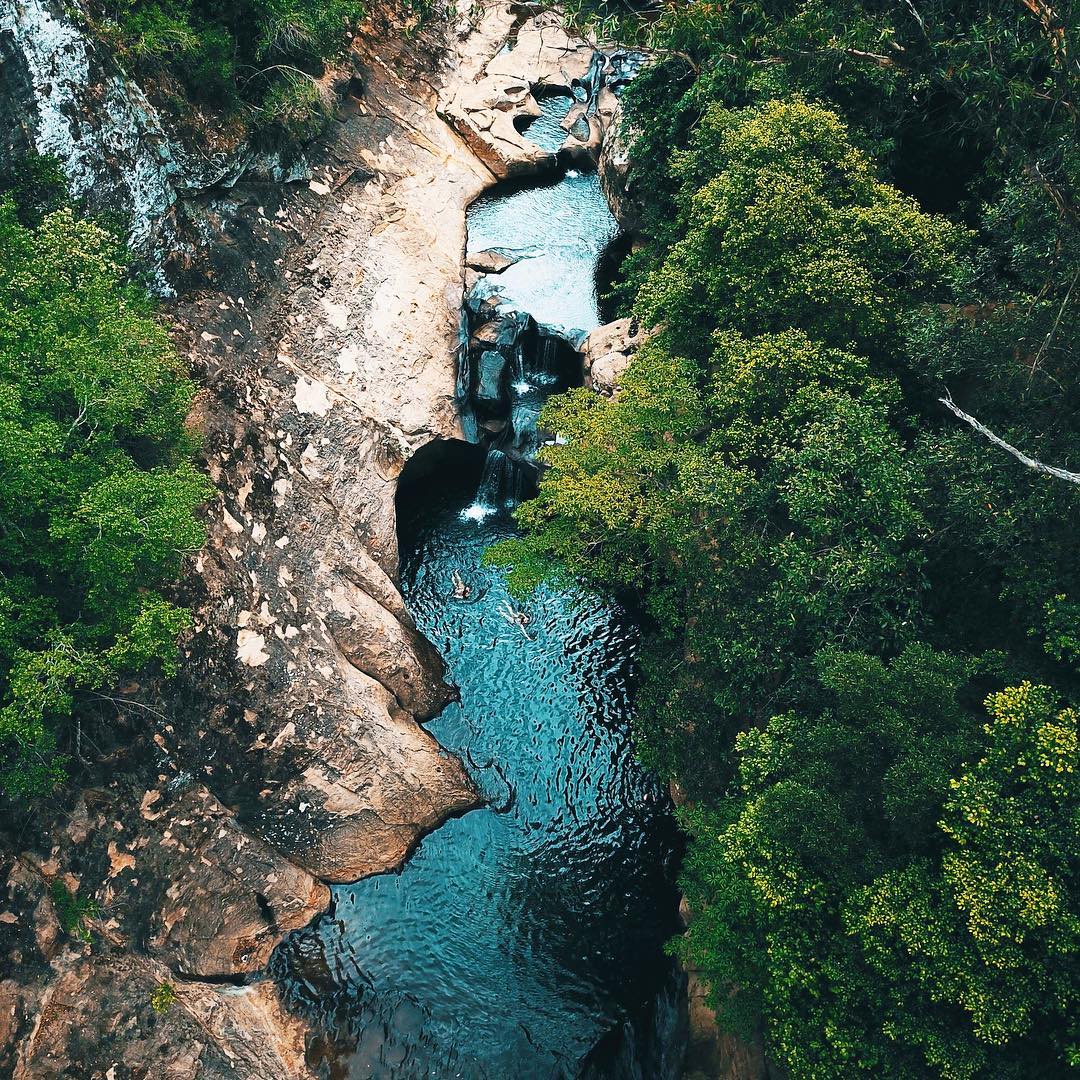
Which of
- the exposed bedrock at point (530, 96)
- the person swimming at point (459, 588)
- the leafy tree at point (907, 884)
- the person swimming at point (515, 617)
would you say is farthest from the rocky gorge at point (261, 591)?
the leafy tree at point (907, 884)

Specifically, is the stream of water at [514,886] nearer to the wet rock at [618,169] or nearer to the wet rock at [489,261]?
the wet rock at [489,261]

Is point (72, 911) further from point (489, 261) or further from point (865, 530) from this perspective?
point (489, 261)

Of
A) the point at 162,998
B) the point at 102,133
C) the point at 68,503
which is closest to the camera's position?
the point at 68,503

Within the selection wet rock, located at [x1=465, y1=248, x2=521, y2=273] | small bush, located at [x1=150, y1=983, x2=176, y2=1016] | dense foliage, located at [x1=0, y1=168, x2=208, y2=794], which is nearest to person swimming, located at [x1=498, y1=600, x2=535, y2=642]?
dense foliage, located at [x1=0, y1=168, x2=208, y2=794]

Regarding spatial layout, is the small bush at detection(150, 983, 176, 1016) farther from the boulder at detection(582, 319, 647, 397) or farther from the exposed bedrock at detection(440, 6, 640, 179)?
the exposed bedrock at detection(440, 6, 640, 179)

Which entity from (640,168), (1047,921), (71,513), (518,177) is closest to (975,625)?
(1047,921)

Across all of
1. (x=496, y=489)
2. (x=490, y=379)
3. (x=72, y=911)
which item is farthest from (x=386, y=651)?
(x=490, y=379)

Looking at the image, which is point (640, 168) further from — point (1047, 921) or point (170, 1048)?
point (170, 1048)
